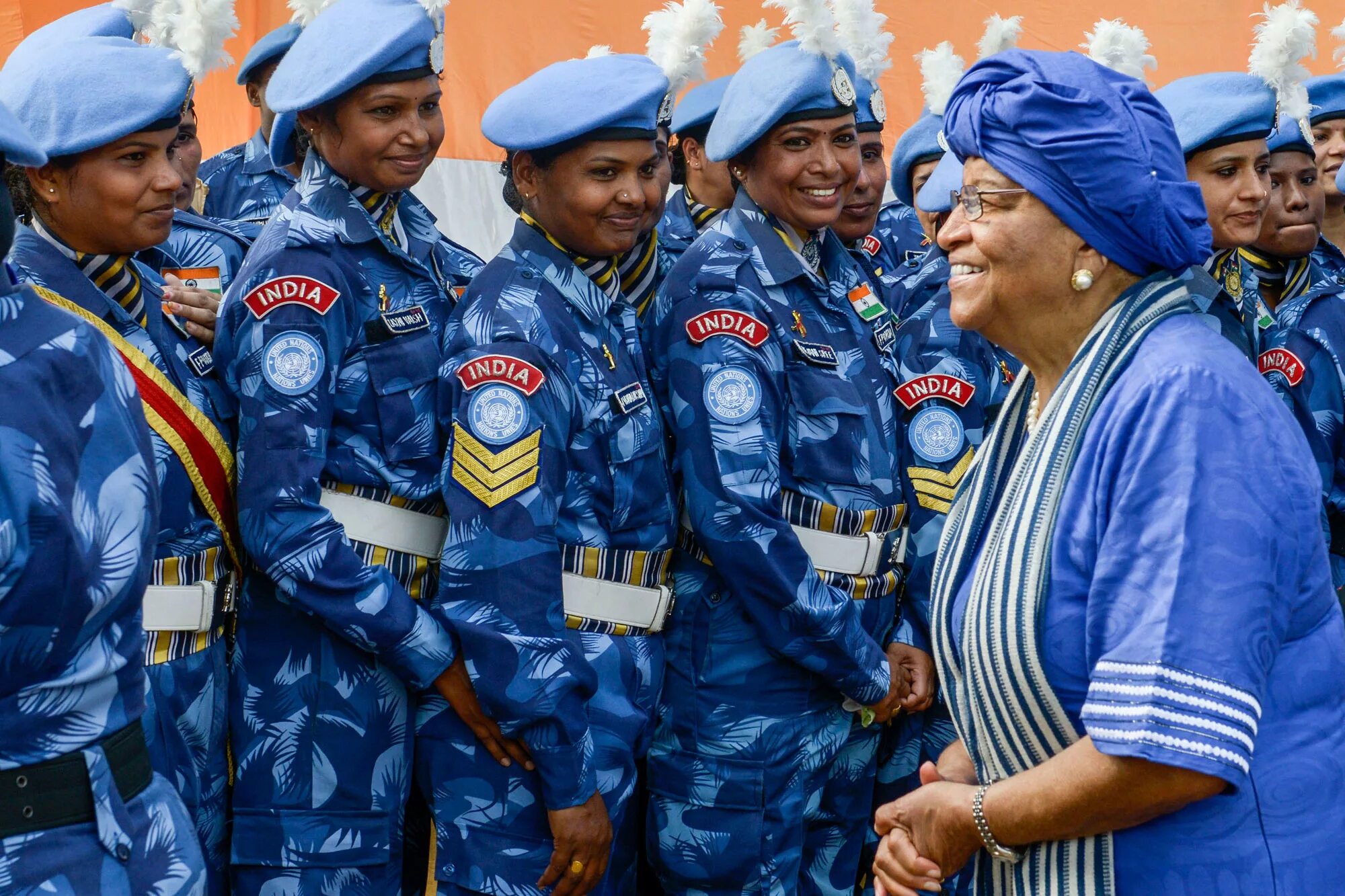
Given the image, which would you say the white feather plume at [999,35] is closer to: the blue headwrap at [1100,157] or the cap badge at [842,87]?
the cap badge at [842,87]

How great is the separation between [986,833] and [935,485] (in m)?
2.00

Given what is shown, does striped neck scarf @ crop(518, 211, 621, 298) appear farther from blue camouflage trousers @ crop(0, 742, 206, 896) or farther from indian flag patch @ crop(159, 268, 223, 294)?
blue camouflage trousers @ crop(0, 742, 206, 896)

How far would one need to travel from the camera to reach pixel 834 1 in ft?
15.5

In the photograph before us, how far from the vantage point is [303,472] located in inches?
124

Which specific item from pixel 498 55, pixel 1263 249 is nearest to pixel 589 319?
pixel 1263 249

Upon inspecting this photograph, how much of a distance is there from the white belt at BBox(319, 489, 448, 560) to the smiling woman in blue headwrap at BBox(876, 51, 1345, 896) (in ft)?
4.73

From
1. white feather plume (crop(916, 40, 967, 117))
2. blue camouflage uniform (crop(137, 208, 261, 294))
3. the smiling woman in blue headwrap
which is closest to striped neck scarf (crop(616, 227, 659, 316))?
blue camouflage uniform (crop(137, 208, 261, 294))

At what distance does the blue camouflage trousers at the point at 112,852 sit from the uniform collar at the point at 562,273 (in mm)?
1556

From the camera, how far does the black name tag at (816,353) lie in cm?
380

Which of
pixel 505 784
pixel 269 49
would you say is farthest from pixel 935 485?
pixel 269 49

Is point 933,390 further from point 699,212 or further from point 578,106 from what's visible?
point 699,212

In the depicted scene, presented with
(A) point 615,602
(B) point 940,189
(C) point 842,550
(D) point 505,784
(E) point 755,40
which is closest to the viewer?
(D) point 505,784

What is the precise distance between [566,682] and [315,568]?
58 cm

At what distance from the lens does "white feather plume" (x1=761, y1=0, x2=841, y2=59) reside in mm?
4207
